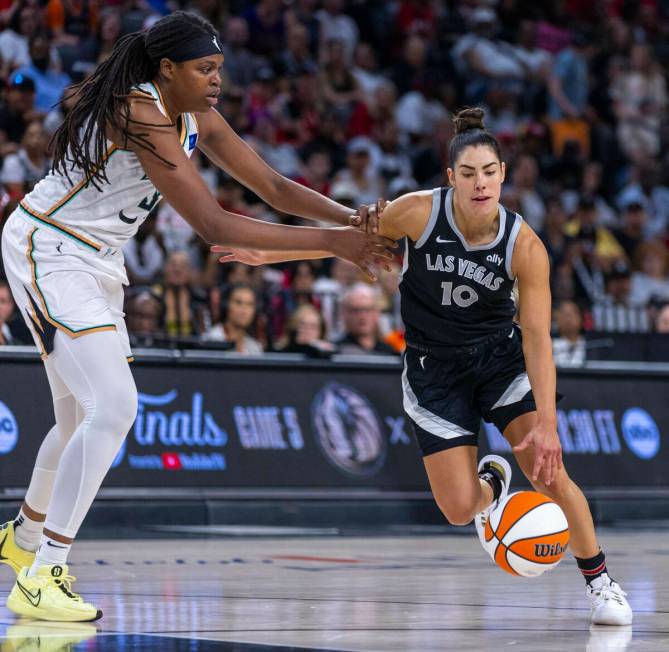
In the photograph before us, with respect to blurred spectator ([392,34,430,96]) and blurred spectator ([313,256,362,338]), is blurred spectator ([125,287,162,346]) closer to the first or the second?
blurred spectator ([313,256,362,338])

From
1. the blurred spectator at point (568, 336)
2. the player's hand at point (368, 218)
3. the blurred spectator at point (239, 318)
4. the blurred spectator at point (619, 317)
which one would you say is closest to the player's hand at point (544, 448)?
the player's hand at point (368, 218)

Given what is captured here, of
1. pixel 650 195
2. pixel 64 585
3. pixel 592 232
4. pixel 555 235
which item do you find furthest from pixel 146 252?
pixel 650 195

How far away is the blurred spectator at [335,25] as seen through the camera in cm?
1717

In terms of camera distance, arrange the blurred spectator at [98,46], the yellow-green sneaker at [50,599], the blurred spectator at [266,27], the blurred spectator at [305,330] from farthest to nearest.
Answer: the blurred spectator at [266,27]
the blurred spectator at [98,46]
the blurred spectator at [305,330]
the yellow-green sneaker at [50,599]

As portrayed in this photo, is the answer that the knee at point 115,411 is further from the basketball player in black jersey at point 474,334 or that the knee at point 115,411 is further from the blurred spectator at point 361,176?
the blurred spectator at point 361,176

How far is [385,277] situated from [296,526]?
135 inches

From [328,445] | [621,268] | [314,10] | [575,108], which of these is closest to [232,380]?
[328,445]

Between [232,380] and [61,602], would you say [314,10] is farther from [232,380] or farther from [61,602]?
[61,602]

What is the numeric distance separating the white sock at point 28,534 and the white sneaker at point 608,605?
2264 mm

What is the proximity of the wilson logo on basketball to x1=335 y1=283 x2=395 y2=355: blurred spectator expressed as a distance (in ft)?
19.9

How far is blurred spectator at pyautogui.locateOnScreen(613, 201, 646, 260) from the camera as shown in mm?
16812

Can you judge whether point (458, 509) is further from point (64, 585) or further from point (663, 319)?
point (663, 319)

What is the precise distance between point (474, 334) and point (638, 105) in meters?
14.0

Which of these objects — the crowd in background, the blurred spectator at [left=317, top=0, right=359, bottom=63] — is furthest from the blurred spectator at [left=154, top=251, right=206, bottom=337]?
the blurred spectator at [left=317, top=0, right=359, bottom=63]
